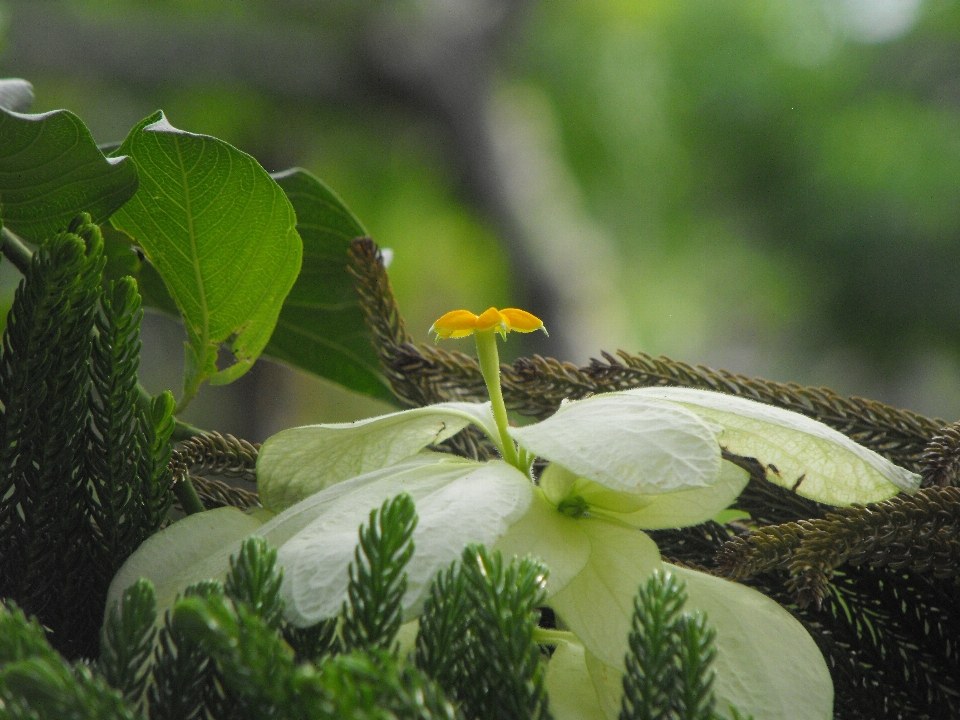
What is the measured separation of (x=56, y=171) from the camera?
0.25 m

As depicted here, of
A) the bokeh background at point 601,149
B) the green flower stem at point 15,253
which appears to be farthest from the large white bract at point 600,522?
the bokeh background at point 601,149

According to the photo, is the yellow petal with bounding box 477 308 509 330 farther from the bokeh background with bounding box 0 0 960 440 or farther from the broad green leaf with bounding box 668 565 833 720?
the bokeh background with bounding box 0 0 960 440

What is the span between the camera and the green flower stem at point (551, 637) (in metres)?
0.20

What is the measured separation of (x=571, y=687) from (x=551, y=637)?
0.05 ft

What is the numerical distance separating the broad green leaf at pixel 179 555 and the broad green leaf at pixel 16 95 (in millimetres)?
159

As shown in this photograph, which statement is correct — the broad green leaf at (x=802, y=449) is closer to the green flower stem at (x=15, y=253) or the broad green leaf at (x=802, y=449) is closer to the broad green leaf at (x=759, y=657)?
the broad green leaf at (x=759, y=657)

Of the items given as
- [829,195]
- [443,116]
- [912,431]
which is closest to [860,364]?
[829,195]

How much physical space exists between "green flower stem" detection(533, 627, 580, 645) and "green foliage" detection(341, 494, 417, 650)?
7 cm

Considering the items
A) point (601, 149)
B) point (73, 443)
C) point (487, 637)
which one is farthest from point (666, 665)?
point (601, 149)

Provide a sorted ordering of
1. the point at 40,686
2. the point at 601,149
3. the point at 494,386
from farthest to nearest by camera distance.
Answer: the point at 601,149 < the point at 494,386 < the point at 40,686

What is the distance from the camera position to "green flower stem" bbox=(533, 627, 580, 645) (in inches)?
7.8

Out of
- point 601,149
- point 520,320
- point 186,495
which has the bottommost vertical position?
point 186,495

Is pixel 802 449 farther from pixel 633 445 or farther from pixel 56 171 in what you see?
pixel 56 171

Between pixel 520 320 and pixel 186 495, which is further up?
pixel 520 320
